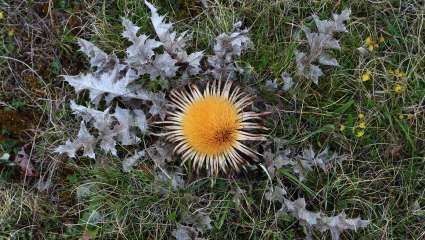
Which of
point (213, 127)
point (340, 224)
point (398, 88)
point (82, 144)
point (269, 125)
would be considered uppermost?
point (398, 88)

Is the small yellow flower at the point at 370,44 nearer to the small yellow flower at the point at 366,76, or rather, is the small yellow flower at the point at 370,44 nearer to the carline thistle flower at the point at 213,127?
the small yellow flower at the point at 366,76

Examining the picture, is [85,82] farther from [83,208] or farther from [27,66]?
[83,208]

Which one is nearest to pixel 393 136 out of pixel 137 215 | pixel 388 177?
pixel 388 177

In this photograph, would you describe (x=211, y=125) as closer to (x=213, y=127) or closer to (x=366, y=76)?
(x=213, y=127)

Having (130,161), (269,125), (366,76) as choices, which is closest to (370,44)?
(366,76)

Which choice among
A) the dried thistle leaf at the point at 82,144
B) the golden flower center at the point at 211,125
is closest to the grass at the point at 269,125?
the dried thistle leaf at the point at 82,144

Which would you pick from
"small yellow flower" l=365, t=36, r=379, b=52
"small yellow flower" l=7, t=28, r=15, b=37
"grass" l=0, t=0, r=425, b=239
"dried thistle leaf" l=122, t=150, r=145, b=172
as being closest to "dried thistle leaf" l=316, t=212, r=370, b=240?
"grass" l=0, t=0, r=425, b=239

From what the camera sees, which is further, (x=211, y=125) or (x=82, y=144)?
(x=82, y=144)
